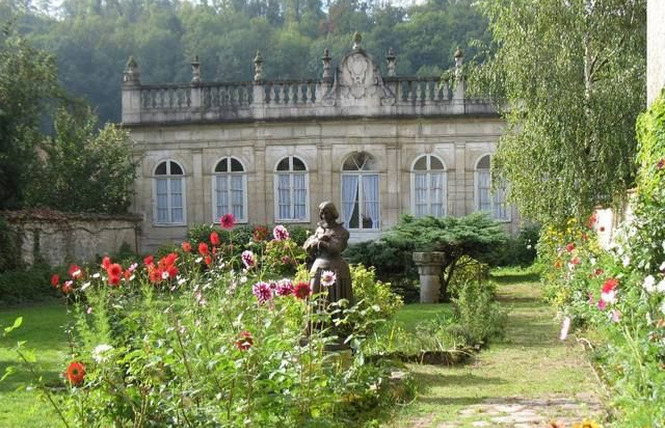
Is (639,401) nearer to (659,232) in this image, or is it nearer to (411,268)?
(659,232)

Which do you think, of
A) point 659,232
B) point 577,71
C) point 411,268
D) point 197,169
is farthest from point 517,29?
point 197,169

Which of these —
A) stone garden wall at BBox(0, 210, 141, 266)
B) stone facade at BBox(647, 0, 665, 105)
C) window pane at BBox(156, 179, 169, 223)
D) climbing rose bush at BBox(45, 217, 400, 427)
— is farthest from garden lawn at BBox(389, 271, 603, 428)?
window pane at BBox(156, 179, 169, 223)

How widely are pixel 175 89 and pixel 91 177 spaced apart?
3736mm

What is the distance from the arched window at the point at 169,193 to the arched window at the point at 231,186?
103 centimetres

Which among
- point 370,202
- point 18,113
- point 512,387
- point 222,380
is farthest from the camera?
point 370,202

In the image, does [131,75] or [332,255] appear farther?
[131,75]

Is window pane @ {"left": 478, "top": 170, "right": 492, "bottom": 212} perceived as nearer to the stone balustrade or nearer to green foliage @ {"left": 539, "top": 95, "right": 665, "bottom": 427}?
the stone balustrade

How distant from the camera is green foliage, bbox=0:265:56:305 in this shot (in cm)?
1888

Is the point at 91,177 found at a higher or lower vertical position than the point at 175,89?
lower

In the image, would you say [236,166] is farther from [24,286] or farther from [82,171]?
[24,286]

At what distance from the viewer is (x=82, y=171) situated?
2494 centimetres

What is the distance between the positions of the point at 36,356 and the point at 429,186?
700 inches

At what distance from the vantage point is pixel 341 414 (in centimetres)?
596

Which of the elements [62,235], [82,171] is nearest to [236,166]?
[82,171]
